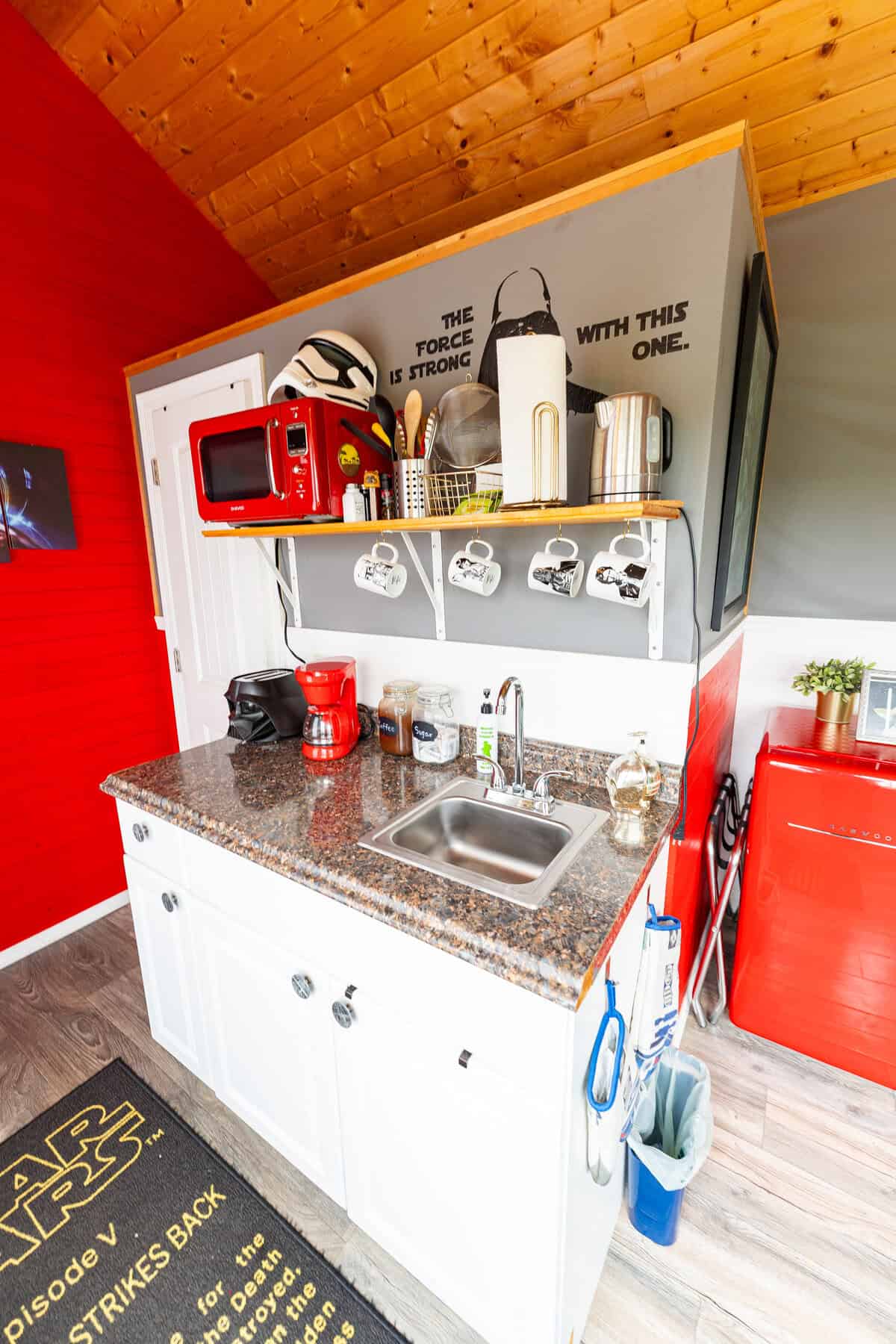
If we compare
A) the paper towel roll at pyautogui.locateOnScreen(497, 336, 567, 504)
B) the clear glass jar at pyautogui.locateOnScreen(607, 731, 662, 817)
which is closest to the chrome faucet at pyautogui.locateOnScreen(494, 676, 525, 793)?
the clear glass jar at pyautogui.locateOnScreen(607, 731, 662, 817)

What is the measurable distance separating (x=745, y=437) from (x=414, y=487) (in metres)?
0.80

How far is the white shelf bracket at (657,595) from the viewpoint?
4.12 ft

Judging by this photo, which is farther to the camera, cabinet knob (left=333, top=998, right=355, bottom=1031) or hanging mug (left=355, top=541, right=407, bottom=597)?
hanging mug (left=355, top=541, right=407, bottom=597)

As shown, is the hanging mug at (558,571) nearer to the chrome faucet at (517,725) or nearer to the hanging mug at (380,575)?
the chrome faucet at (517,725)

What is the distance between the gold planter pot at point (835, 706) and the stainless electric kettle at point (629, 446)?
3.33 feet

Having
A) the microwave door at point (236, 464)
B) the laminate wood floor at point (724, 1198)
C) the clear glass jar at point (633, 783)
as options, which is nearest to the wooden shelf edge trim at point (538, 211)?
the microwave door at point (236, 464)

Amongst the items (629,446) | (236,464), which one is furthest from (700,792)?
(236,464)

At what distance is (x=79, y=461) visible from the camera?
7.00 ft

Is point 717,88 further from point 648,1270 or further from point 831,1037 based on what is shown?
point 648,1270

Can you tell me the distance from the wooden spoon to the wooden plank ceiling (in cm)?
87

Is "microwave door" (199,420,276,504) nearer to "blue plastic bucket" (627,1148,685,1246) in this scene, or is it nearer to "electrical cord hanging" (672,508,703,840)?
"electrical cord hanging" (672,508,703,840)

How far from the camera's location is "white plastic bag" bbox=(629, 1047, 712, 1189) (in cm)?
120

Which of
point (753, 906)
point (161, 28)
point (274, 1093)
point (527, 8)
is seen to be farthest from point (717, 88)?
point (274, 1093)

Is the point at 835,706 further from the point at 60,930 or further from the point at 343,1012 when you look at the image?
the point at 60,930
